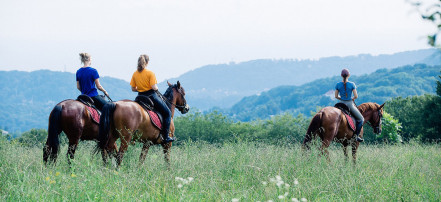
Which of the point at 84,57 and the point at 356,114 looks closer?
the point at 84,57

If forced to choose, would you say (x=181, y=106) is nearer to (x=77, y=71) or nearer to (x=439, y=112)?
(x=77, y=71)

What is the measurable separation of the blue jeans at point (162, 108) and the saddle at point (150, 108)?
3.9 inches

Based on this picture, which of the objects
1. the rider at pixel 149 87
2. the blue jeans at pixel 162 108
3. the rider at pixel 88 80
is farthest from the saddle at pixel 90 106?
the blue jeans at pixel 162 108

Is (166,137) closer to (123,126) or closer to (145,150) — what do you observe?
(145,150)

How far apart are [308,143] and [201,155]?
238 centimetres

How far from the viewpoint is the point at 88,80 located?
374 inches

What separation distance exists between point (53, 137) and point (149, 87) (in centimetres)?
225

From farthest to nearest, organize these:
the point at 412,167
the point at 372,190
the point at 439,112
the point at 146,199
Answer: the point at 439,112 → the point at 412,167 → the point at 372,190 → the point at 146,199

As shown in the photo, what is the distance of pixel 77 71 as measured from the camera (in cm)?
960

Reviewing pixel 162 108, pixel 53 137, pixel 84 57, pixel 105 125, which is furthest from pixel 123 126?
pixel 84 57

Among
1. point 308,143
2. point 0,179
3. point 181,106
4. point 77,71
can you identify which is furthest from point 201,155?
point 0,179

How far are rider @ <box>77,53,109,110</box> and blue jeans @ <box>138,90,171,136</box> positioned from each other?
106 cm

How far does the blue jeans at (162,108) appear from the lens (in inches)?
364

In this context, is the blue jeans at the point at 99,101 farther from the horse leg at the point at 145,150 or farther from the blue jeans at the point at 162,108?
the horse leg at the point at 145,150
